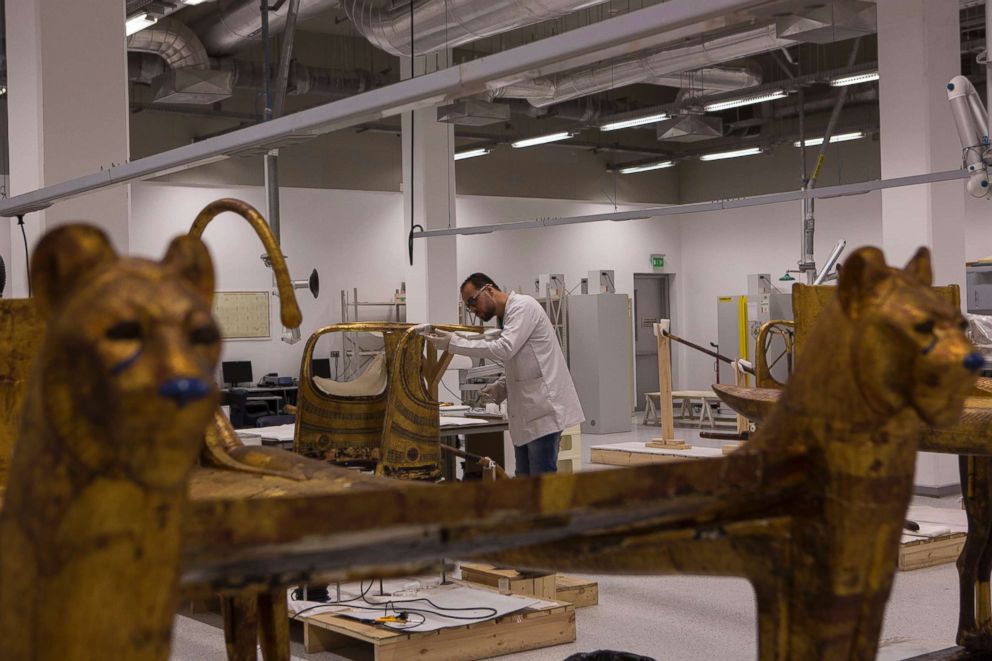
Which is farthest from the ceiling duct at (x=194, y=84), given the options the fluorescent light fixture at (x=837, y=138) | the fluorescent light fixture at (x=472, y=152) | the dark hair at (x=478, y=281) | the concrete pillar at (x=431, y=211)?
the fluorescent light fixture at (x=837, y=138)

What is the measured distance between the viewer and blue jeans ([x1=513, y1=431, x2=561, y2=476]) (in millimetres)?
6609

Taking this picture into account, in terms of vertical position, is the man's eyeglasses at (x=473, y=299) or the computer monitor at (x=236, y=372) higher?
→ the man's eyeglasses at (x=473, y=299)

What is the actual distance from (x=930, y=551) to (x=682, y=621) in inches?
77.7

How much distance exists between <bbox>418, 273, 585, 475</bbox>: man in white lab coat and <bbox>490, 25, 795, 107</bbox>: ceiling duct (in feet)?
11.9

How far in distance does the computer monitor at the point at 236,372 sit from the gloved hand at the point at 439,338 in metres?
9.85

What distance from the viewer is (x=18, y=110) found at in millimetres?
6172

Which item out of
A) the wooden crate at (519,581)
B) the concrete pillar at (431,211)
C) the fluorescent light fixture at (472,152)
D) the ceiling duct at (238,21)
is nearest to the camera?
the wooden crate at (519,581)

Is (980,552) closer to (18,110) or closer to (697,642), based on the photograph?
(697,642)

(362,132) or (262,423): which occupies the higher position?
(362,132)

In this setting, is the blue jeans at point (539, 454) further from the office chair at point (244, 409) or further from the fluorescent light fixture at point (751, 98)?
the fluorescent light fixture at point (751, 98)

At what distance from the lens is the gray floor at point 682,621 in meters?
5.00

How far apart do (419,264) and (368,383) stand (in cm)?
686

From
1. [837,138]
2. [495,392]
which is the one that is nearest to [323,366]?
[837,138]

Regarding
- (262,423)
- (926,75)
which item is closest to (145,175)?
(926,75)
